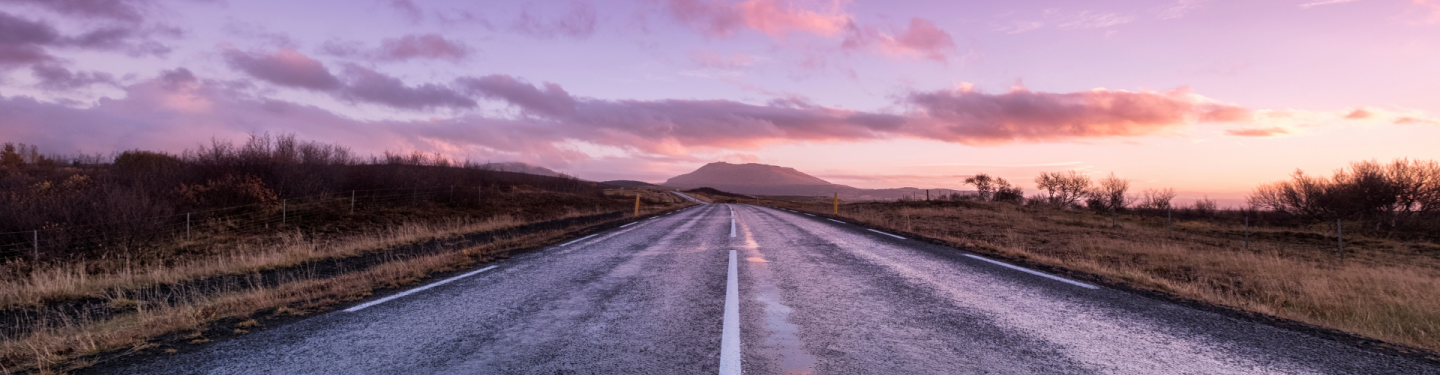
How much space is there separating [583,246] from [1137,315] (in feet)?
32.2

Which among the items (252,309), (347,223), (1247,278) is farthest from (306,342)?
(347,223)

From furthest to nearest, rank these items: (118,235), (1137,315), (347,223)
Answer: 1. (347,223)
2. (118,235)
3. (1137,315)

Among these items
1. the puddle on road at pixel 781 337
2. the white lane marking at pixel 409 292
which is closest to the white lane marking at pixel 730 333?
the puddle on road at pixel 781 337

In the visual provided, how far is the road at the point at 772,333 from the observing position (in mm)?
3658

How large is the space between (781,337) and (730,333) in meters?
0.41

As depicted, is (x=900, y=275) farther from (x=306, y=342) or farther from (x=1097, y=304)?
(x=306, y=342)

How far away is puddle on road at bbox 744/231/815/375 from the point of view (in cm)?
361

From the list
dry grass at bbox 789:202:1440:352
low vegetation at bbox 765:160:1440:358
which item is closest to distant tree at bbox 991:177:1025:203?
low vegetation at bbox 765:160:1440:358

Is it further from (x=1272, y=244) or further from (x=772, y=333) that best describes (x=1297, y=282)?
(x=1272, y=244)

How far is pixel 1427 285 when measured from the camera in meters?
9.81

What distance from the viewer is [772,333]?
4.48m

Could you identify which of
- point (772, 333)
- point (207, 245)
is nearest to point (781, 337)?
point (772, 333)

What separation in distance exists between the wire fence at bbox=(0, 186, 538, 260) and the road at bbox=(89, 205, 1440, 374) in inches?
501

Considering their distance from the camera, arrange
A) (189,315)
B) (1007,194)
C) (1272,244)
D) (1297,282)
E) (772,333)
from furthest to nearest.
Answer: (1007,194) → (1272,244) → (1297,282) → (189,315) → (772,333)
